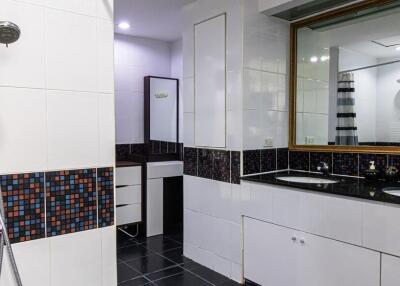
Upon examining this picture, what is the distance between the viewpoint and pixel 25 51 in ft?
4.19

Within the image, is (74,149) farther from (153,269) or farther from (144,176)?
(144,176)

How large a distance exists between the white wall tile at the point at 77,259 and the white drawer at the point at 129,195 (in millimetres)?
2074

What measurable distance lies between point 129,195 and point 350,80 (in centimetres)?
242

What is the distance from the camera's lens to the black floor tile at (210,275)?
8.50ft

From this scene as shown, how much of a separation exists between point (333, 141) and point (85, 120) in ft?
6.28

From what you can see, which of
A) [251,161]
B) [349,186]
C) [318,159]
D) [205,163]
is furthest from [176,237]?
[349,186]

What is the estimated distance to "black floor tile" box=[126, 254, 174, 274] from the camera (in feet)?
9.25

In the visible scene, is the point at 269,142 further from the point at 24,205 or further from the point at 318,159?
the point at 24,205

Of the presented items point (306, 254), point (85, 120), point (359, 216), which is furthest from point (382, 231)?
point (85, 120)

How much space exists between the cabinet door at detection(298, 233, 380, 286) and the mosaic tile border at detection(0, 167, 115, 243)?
4.05 feet

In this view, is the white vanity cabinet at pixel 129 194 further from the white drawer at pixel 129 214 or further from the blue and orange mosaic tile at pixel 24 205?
the blue and orange mosaic tile at pixel 24 205

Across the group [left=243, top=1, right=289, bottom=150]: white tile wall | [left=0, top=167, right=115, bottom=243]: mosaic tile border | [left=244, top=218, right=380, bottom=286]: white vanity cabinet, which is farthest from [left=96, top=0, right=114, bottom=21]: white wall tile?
[left=244, top=218, right=380, bottom=286]: white vanity cabinet

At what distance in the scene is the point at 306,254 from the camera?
2.08 metres

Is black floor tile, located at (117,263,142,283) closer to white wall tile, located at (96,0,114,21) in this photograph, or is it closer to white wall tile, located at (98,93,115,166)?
white wall tile, located at (98,93,115,166)
